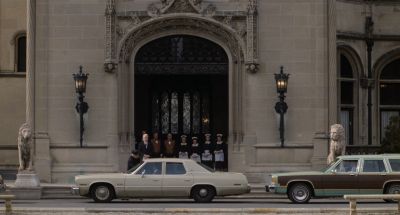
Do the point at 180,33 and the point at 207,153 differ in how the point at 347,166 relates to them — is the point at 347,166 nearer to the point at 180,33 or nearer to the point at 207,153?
the point at 207,153

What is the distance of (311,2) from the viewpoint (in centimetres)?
3569

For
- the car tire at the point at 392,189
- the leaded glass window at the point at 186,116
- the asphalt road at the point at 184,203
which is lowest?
the asphalt road at the point at 184,203

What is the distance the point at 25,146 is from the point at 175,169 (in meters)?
5.93

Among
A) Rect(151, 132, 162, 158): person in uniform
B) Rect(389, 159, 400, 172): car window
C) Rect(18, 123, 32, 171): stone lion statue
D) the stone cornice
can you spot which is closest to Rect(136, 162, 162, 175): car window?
Rect(18, 123, 32, 171): stone lion statue

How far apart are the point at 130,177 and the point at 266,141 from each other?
320 inches

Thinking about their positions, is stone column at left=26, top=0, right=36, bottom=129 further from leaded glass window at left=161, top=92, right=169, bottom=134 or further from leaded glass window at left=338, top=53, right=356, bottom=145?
leaded glass window at left=338, top=53, right=356, bottom=145

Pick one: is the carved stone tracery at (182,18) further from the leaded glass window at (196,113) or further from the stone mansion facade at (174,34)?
the leaded glass window at (196,113)

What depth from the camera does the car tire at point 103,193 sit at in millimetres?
28844

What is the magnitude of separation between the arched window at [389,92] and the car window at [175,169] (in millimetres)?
14113

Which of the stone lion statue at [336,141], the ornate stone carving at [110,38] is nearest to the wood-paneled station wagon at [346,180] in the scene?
the stone lion statue at [336,141]

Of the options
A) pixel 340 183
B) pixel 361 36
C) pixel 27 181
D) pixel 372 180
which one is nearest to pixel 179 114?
pixel 361 36

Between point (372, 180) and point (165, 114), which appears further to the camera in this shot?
point (165, 114)

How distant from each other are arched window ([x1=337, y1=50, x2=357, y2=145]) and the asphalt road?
997 centimetres

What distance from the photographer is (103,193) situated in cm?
2886
